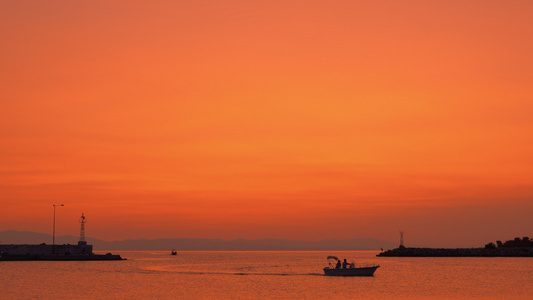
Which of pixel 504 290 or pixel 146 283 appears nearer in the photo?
pixel 504 290

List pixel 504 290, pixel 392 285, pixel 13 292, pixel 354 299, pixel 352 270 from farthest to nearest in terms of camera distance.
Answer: pixel 352 270, pixel 392 285, pixel 504 290, pixel 13 292, pixel 354 299

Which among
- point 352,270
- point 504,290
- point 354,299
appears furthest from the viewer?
point 352,270

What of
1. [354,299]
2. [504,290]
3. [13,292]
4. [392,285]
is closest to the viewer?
[354,299]

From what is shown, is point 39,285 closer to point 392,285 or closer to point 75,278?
point 75,278

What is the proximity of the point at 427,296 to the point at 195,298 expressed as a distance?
31.2m

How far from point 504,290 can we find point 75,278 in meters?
76.9

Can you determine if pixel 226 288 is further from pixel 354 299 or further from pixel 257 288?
pixel 354 299

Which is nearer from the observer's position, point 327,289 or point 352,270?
point 327,289

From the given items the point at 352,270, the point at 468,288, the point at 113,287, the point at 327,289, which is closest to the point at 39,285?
the point at 113,287

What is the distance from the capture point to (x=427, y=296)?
3474 inches

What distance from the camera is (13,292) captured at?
9150 centimetres

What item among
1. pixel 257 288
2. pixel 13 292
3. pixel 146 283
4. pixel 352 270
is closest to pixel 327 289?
pixel 257 288

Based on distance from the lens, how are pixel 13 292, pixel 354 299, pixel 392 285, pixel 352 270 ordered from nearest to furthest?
pixel 354 299 → pixel 13 292 → pixel 392 285 → pixel 352 270

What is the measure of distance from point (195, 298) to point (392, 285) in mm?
38147
